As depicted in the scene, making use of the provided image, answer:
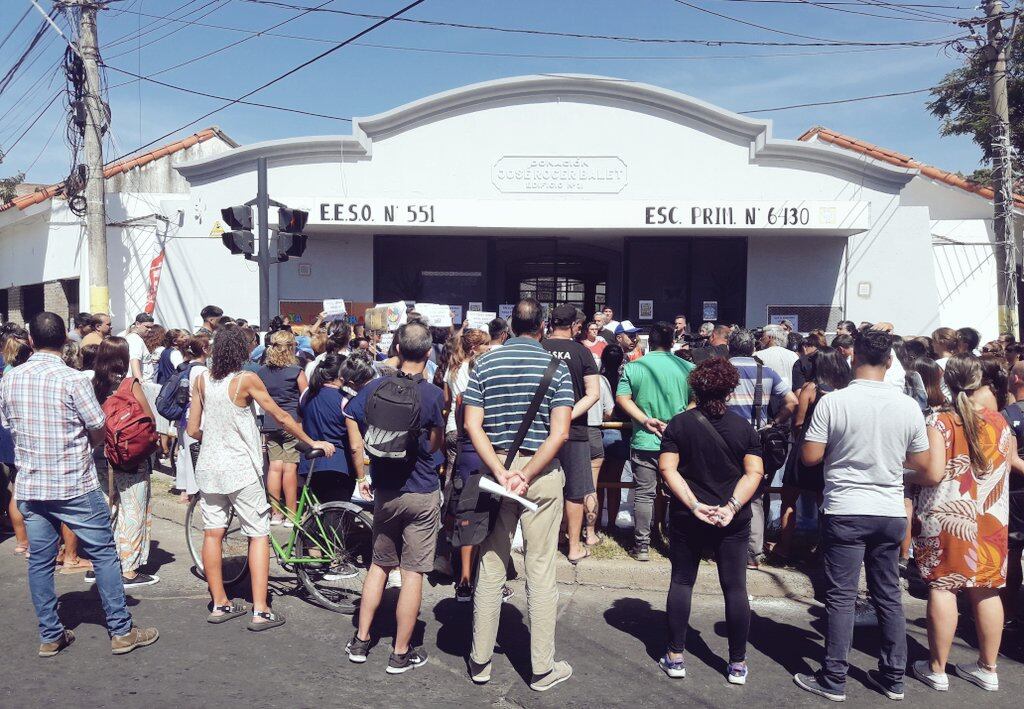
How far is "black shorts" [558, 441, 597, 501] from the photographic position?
6.15 m

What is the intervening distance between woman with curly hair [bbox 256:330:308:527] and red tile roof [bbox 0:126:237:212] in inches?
471

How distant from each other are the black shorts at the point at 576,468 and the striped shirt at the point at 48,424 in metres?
3.27

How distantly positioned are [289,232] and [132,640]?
6.23 metres

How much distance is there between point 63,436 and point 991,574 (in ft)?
17.1

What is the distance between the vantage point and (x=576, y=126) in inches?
591

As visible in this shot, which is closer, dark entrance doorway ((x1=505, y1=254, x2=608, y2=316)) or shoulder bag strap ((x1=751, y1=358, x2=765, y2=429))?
shoulder bag strap ((x1=751, y1=358, x2=765, y2=429))

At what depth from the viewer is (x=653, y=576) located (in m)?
5.94

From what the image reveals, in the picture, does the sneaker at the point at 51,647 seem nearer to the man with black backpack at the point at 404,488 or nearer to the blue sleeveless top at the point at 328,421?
the man with black backpack at the point at 404,488

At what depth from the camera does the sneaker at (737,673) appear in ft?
14.1

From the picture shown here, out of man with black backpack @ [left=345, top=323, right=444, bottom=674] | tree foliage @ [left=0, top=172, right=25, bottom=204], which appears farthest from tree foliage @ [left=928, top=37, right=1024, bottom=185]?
tree foliage @ [left=0, top=172, right=25, bottom=204]

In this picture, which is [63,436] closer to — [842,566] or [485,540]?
[485,540]

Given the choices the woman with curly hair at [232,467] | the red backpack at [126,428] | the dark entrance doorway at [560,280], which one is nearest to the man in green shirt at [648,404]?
the woman with curly hair at [232,467]

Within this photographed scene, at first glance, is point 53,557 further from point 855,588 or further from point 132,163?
point 132,163

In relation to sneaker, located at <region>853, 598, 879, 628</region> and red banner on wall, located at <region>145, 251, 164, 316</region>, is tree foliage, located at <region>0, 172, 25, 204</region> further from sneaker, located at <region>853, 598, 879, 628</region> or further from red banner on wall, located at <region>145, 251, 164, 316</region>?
sneaker, located at <region>853, 598, 879, 628</region>
